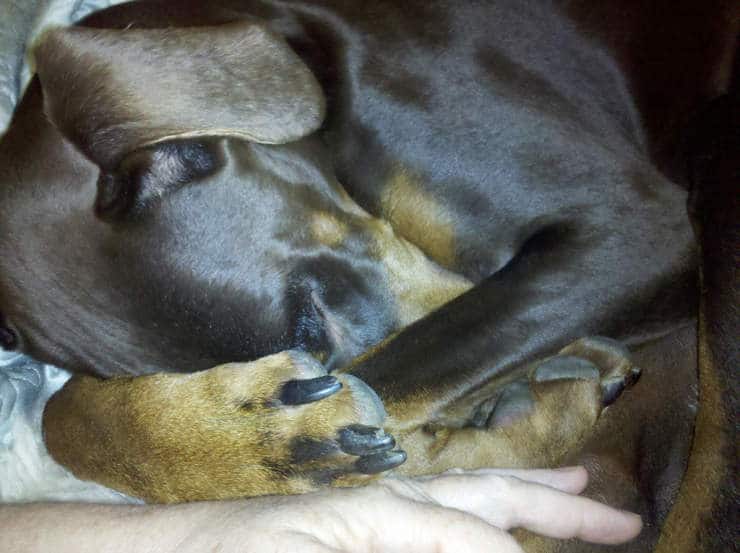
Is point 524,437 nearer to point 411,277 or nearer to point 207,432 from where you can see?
point 411,277

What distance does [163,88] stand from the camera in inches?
59.5

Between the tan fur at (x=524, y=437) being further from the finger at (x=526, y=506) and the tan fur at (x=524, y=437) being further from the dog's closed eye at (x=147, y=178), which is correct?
the dog's closed eye at (x=147, y=178)

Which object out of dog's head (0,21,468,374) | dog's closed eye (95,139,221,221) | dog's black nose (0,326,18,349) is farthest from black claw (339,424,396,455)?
dog's black nose (0,326,18,349)

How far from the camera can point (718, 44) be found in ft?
6.20

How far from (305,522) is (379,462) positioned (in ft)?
0.75

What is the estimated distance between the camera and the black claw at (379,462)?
154cm

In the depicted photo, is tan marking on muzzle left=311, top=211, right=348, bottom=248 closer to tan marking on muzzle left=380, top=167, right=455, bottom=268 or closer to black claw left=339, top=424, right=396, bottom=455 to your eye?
tan marking on muzzle left=380, top=167, right=455, bottom=268

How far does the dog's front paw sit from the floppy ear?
0.48 meters

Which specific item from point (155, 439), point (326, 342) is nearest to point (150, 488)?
point (155, 439)

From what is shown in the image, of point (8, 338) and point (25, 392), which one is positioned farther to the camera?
point (25, 392)

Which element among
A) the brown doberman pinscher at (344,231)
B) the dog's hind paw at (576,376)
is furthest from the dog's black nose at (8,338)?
the dog's hind paw at (576,376)

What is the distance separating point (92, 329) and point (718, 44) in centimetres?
154

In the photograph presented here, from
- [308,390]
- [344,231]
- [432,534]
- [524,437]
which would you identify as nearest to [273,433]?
[308,390]

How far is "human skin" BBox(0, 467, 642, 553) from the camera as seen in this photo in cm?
134
